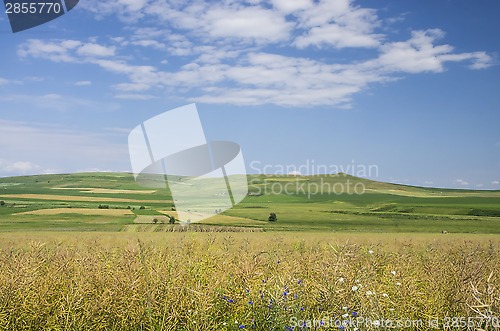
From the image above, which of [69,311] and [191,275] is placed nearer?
[69,311]

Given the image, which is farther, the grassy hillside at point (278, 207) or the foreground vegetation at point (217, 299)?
the grassy hillside at point (278, 207)

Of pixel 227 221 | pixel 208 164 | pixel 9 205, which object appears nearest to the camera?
pixel 208 164

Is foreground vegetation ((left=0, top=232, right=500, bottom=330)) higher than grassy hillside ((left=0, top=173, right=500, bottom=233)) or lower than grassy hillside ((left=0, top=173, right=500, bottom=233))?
higher

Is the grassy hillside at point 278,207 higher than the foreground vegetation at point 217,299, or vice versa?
the foreground vegetation at point 217,299

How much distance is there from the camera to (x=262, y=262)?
7.95 metres

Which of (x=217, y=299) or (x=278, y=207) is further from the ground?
(x=217, y=299)

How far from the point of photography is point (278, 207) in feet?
297

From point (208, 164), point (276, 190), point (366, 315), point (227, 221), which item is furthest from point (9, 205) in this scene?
point (366, 315)

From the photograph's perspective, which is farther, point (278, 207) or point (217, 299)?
point (278, 207)

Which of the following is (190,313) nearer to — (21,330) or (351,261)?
(21,330)

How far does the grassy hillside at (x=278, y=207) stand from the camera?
59344 mm

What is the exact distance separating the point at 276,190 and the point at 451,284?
126 m

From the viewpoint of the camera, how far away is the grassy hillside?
195 feet

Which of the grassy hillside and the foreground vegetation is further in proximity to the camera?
the grassy hillside
